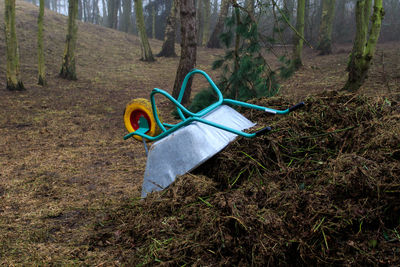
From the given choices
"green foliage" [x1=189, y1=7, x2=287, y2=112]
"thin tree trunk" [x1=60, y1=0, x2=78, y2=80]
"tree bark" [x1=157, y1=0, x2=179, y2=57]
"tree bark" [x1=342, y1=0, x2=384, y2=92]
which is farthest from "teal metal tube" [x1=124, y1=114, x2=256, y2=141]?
"tree bark" [x1=157, y1=0, x2=179, y2=57]

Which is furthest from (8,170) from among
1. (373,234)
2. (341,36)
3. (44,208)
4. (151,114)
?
(341,36)

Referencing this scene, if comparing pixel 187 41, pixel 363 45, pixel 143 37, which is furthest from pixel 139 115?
pixel 143 37

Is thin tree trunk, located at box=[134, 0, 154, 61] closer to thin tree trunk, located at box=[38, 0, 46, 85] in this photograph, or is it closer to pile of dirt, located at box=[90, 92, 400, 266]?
thin tree trunk, located at box=[38, 0, 46, 85]

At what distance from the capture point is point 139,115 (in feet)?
11.0

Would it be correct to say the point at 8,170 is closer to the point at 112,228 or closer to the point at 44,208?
the point at 44,208

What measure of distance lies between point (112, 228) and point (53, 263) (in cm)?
50

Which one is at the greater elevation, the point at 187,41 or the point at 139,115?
the point at 187,41

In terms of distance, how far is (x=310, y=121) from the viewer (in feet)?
9.08

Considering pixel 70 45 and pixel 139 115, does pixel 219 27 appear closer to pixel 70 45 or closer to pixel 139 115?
pixel 70 45

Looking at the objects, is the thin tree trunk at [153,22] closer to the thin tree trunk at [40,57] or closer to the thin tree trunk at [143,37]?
the thin tree trunk at [143,37]

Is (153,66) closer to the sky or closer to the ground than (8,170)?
closer to the sky

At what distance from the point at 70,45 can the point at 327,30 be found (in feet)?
35.6

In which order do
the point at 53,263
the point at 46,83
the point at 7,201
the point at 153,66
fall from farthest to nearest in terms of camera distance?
the point at 153,66 → the point at 46,83 → the point at 7,201 → the point at 53,263

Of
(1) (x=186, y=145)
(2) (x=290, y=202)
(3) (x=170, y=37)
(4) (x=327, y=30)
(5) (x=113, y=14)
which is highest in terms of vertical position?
(5) (x=113, y=14)
